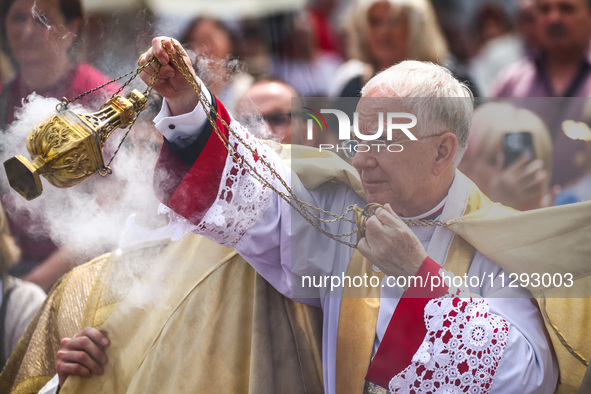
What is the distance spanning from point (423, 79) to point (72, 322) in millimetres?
1611

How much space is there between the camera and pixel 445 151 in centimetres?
238

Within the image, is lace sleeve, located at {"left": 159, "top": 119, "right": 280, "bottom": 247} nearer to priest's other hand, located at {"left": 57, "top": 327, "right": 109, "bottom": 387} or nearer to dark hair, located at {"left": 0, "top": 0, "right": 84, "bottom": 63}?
priest's other hand, located at {"left": 57, "top": 327, "right": 109, "bottom": 387}

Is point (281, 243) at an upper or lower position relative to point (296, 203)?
lower

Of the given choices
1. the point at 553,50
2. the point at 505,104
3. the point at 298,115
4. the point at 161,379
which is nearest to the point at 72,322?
the point at 161,379

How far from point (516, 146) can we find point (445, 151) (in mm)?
386

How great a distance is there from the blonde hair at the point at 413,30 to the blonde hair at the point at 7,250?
6.61 ft

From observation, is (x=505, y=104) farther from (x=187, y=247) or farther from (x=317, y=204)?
(x=187, y=247)

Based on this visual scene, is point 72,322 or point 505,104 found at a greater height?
point 505,104

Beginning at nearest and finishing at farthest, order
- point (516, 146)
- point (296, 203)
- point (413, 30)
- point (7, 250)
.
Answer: point (296, 203) → point (516, 146) → point (7, 250) → point (413, 30)

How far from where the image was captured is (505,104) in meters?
2.48

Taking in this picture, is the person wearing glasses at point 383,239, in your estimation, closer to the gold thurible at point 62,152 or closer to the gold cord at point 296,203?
the gold cord at point 296,203

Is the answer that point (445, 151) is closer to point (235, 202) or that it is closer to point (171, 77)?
point (235, 202)

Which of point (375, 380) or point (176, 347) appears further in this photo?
point (176, 347)

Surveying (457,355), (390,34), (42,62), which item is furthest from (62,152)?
(390,34)
